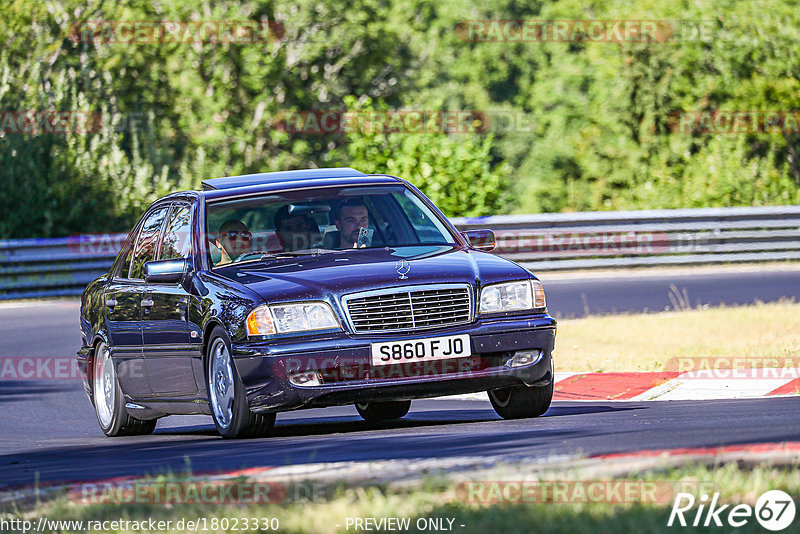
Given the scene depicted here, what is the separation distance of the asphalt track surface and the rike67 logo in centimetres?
135

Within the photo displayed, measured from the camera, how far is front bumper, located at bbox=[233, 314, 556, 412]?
7.97 m

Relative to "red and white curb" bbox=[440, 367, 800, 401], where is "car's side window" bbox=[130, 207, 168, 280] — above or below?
above

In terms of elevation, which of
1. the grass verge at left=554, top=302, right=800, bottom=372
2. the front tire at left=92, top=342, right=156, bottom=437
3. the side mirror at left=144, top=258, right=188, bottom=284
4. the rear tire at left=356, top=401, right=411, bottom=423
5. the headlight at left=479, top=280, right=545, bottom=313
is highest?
the side mirror at left=144, top=258, right=188, bottom=284

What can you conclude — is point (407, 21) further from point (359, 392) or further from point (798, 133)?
point (359, 392)

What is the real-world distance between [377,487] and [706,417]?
3.32 metres

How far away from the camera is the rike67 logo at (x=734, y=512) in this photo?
14.8 feet

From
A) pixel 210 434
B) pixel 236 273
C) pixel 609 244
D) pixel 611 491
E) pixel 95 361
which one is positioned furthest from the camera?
pixel 609 244

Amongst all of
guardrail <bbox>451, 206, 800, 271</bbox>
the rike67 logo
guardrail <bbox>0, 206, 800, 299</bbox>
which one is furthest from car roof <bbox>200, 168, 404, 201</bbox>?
guardrail <bbox>451, 206, 800, 271</bbox>

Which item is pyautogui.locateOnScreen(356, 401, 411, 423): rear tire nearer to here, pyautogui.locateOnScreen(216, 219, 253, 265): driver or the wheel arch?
pyautogui.locateOnScreen(216, 219, 253, 265): driver

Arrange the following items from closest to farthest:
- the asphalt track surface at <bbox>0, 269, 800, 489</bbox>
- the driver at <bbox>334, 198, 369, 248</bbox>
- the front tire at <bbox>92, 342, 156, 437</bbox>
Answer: the asphalt track surface at <bbox>0, 269, 800, 489</bbox>
the driver at <bbox>334, 198, 369, 248</bbox>
the front tire at <bbox>92, 342, 156, 437</bbox>

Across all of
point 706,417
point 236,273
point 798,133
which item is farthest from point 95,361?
point 798,133

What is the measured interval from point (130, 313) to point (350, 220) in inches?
68.4

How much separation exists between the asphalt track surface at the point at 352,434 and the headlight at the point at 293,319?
2.08 ft

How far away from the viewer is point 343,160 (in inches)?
1676
